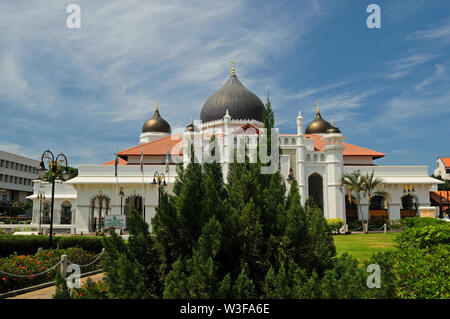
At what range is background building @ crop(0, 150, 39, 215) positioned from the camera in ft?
183

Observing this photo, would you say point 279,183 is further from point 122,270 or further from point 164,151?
point 164,151

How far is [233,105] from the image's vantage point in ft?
116

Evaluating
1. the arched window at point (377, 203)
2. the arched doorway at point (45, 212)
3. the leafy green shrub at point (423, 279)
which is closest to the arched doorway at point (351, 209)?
the arched window at point (377, 203)

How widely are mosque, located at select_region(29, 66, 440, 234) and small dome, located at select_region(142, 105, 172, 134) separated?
8.53 m

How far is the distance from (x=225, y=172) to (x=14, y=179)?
46.2 metres

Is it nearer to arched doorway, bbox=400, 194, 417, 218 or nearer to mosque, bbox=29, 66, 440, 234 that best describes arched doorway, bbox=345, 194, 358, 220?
mosque, bbox=29, 66, 440, 234

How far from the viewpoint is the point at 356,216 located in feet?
111

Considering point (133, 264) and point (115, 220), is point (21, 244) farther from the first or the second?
point (133, 264)

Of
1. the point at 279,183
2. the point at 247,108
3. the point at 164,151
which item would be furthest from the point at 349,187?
the point at 279,183

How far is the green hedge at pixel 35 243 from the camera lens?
43.5 ft

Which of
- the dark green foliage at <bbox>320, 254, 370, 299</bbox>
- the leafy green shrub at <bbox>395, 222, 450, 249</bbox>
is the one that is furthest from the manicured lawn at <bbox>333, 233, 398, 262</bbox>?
the dark green foliage at <bbox>320, 254, 370, 299</bbox>

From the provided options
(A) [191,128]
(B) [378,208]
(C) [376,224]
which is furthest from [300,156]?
(B) [378,208]

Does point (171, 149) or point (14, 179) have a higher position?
point (171, 149)
